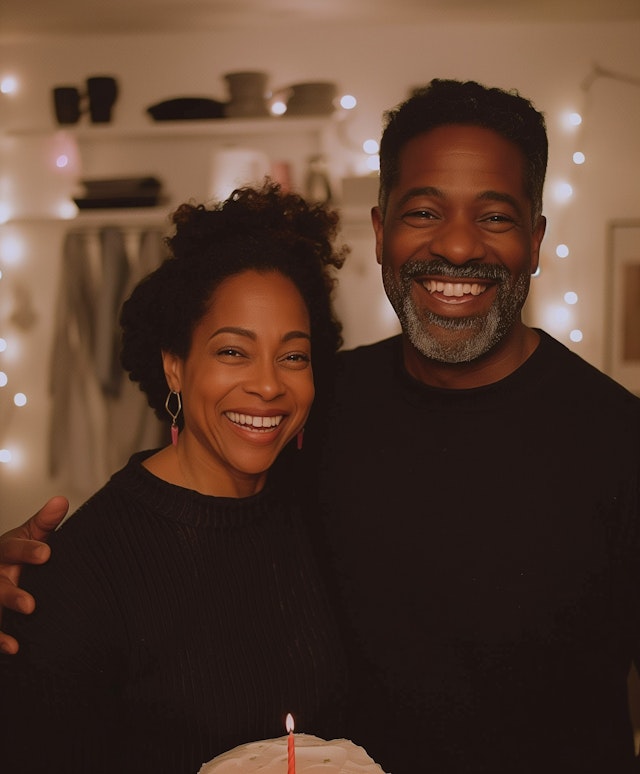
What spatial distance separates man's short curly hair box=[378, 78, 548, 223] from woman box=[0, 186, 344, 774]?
0.84 feet

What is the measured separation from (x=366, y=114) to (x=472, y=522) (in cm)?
282

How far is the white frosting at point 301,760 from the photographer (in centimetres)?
96

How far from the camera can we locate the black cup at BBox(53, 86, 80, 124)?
12.2 ft

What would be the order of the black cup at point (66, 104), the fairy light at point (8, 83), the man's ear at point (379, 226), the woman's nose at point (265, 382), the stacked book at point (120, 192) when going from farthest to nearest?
1. the fairy light at point (8, 83)
2. the black cup at point (66, 104)
3. the stacked book at point (120, 192)
4. the man's ear at point (379, 226)
5. the woman's nose at point (265, 382)

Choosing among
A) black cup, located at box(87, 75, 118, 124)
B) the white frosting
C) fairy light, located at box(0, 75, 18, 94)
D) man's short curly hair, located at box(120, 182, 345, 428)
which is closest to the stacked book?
black cup, located at box(87, 75, 118, 124)

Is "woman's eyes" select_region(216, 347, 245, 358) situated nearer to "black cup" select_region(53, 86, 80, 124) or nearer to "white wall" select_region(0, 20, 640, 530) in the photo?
"white wall" select_region(0, 20, 640, 530)

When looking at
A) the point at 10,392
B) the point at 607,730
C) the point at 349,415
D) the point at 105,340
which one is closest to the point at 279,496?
the point at 349,415

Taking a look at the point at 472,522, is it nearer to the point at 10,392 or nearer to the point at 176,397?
the point at 176,397

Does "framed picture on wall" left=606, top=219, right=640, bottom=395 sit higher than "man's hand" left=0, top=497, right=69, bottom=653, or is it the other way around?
"framed picture on wall" left=606, top=219, right=640, bottom=395

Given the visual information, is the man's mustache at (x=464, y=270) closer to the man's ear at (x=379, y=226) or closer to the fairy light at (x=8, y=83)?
the man's ear at (x=379, y=226)

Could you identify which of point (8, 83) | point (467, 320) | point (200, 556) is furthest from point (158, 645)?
point (8, 83)

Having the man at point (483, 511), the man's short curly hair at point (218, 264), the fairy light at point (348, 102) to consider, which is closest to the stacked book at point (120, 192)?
the fairy light at point (348, 102)

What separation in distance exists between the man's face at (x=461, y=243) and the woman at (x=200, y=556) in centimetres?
20

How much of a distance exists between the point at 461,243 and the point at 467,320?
6.5 inches
